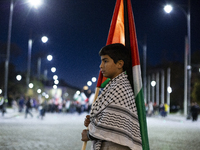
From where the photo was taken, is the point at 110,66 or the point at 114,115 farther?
the point at 110,66

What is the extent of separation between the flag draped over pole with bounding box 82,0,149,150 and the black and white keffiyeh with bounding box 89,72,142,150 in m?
0.26

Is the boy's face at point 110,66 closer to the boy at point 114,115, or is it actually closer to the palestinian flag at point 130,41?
the boy at point 114,115

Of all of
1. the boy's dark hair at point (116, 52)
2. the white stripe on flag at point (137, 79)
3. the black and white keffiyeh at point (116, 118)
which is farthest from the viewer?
the white stripe on flag at point (137, 79)

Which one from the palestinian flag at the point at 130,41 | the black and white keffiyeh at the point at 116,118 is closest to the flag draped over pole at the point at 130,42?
the palestinian flag at the point at 130,41

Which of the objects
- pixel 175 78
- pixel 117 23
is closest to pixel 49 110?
pixel 175 78

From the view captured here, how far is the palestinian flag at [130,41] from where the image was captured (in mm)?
3303

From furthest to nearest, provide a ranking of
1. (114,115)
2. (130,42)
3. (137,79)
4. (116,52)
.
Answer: (130,42), (137,79), (116,52), (114,115)

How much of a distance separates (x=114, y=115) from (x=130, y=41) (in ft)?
3.79

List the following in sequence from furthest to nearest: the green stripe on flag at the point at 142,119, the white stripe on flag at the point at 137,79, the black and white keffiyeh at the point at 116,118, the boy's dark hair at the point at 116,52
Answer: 1. the white stripe on flag at the point at 137,79
2. the green stripe on flag at the point at 142,119
3. the boy's dark hair at the point at 116,52
4. the black and white keffiyeh at the point at 116,118

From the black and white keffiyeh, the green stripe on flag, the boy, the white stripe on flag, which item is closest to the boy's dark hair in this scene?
the boy

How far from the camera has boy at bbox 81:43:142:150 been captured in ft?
9.23

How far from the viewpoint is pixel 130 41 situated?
3.73 metres

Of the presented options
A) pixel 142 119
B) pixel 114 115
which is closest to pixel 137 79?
pixel 142 119

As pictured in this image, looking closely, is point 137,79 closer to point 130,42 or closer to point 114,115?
point 130,42
